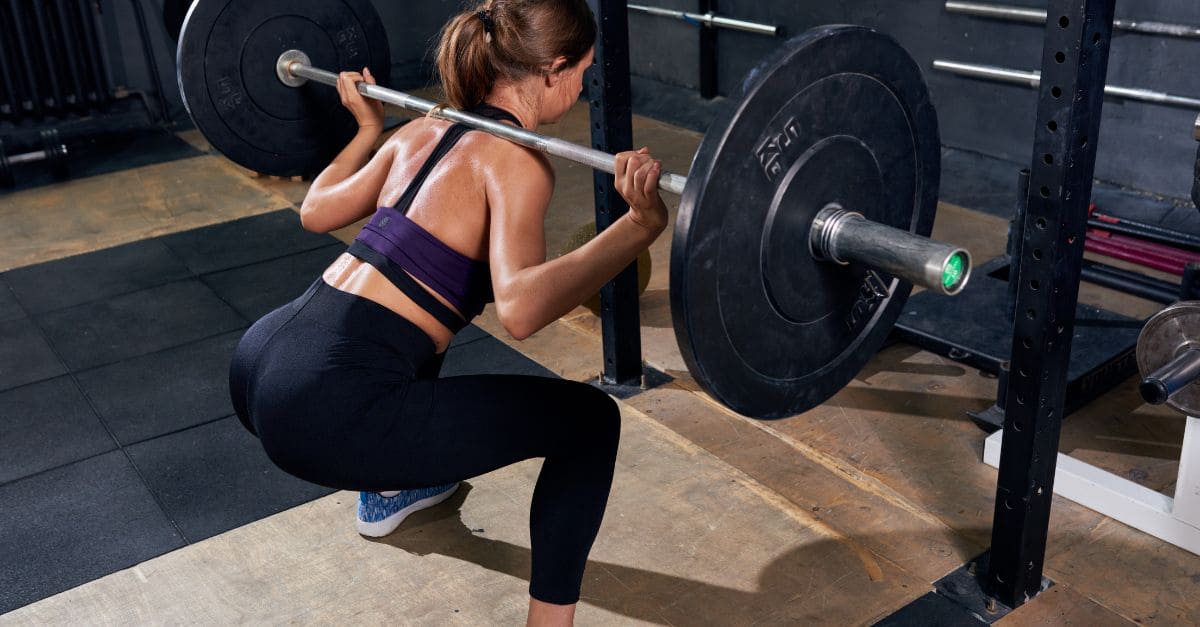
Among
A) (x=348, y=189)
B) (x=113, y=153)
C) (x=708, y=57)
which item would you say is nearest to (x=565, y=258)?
(x=348, y=189)

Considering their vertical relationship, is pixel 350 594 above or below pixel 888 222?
below

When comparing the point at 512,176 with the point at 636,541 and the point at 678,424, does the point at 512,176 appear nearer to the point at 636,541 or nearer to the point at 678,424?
the point at 636,541

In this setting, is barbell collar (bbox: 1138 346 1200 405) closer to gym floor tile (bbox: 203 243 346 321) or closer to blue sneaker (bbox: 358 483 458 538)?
blue sneaker (bbox: 358 483 458 538)

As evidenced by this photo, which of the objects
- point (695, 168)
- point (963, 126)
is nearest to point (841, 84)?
point (695, 168)

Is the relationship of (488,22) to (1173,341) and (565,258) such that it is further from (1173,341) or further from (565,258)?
(1173,341)

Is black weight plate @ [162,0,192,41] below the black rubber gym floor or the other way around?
the other way around

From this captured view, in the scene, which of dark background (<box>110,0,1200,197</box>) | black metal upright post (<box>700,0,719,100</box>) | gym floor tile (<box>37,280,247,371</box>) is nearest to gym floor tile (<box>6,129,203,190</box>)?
dark background (<box>110,0,1200,197</box>)

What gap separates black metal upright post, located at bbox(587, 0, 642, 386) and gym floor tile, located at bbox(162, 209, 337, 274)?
5.20ft

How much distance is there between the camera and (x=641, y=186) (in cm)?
139

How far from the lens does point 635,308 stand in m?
2.70

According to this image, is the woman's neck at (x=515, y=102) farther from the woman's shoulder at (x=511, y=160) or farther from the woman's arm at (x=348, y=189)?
the woman's arm at (x=348, y=189)

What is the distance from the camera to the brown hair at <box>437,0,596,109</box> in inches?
62.3

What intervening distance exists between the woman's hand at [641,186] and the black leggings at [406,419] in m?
0.33

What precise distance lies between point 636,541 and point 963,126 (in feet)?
8.74
